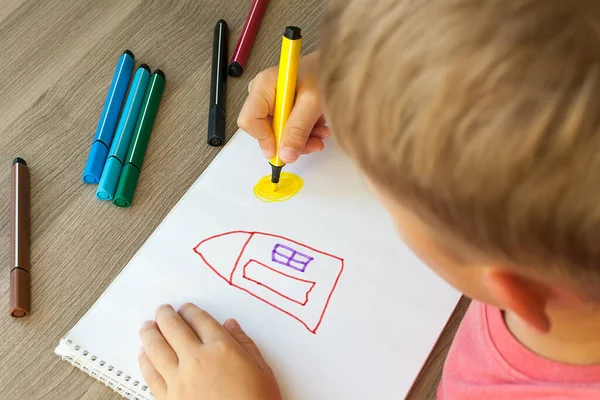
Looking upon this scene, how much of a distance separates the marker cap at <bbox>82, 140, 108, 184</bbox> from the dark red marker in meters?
0.18

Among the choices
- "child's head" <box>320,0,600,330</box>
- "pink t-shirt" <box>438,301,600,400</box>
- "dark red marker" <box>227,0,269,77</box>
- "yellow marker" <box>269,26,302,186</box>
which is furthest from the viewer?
"dark red marker" <box>227,0,269,77</box>

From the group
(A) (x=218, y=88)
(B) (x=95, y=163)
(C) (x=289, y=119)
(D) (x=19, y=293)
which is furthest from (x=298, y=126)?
(D) (x=19, y=293)

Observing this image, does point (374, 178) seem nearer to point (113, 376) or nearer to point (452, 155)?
point (452, 155)

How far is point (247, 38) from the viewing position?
745 millimetres

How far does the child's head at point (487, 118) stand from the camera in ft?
0.79

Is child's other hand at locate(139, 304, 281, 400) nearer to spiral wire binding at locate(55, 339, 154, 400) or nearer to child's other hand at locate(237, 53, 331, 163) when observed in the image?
spiral wire binding at locate(55, 339, 154, 400)

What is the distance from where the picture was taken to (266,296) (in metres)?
0.57

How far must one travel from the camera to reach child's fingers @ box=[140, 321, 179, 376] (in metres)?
0.53

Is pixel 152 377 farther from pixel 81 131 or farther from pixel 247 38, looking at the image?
pixel 247 38

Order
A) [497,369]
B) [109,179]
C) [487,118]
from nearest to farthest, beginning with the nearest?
[487,118], [497,369], [109,179]

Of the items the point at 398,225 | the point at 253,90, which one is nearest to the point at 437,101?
the point at 398,225

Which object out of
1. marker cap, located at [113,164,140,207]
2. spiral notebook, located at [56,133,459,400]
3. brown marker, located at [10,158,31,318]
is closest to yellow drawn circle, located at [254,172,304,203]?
spiral notebook, located at [56,133,459,400]

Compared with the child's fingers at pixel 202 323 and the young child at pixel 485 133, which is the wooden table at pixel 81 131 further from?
the young child at pixel 485 133

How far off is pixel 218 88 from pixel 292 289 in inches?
10.5
